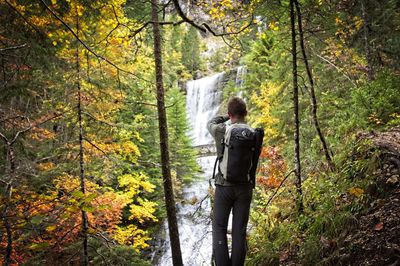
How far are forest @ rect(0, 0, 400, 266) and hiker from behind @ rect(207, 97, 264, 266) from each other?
2.52ft

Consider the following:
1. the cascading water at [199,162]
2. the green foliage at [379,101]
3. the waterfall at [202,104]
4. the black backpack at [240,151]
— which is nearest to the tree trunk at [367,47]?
the green foliage at [379,101]

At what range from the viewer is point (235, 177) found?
3445 mm

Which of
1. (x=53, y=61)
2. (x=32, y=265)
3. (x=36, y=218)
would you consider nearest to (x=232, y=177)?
(x=36, y=218)

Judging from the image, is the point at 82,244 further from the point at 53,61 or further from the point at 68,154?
the point at 53,61

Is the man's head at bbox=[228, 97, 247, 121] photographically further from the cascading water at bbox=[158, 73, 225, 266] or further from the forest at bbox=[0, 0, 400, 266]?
the cascading water at bbox=[158, 73, 225, 266]

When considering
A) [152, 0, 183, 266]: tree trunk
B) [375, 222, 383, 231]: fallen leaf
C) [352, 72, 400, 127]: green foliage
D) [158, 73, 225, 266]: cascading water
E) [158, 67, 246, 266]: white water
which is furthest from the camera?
[158, 73, 225, 266]: cascading water

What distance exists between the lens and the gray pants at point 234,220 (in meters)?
3.56

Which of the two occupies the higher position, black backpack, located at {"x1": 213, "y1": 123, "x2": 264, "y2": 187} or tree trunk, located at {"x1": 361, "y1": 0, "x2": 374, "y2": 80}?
tree trunk, located at {"x1": 361, "y1": 0, "x2": 374, "y2": 80}

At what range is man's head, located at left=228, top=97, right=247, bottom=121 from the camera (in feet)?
12.1

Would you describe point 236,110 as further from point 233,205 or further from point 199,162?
point 199,162

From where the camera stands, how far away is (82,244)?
24.1 ft

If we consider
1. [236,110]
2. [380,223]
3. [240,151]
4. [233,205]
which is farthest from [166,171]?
[380,223]

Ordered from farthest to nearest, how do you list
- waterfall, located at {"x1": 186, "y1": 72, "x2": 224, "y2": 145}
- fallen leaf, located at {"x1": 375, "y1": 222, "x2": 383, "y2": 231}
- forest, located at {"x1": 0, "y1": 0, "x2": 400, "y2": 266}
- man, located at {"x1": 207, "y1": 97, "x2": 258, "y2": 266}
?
waterfall, located at {"x1": 186, "y1": 72, "x2": 224, "y2": 145} → man, located at {"x1": 207, "y1": 97, "x2": 258, "y2": 266} → forest, located at {"x1": 0, "y1": 0, "x2": 400, "y2": 266} → fallen leaf, located at {"x1": 375, "y1": 222, "x2": 383, "y2": 231}

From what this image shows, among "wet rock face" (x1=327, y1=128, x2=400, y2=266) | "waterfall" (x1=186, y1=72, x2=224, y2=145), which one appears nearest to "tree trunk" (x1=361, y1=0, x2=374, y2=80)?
"wet rock face" (x1=327, y1=128, x2=400, y2=266)
